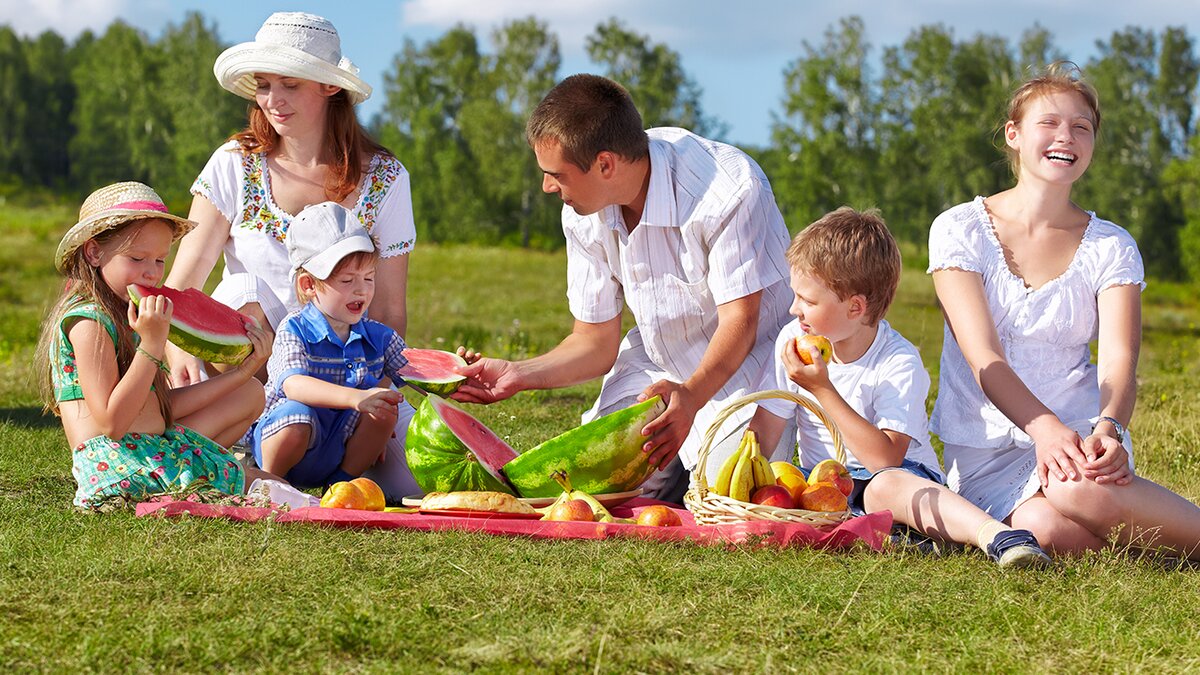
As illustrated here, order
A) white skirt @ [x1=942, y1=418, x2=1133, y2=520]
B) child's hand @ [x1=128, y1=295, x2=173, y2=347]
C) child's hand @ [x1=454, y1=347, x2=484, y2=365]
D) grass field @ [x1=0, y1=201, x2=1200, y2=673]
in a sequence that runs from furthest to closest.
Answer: child's hand @ [x1=454, y1=347, x2=484, y2=365], white skirt @ [x1=942, y1=418, x2=1133, y2=520], child's hand @ [x1=128, y1=295, x2=173, y2=347], grass field @ [x1=0, y1=201, x2=1200, y2=673]

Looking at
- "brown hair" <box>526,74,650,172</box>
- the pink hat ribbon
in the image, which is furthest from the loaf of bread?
the pink hat ribbon

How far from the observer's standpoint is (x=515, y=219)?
51.2 meters

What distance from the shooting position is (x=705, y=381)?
540cm

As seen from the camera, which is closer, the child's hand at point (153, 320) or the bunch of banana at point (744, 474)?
the bunch of banana at point (744, 474)

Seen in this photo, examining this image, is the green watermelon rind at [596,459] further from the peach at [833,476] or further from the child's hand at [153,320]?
the child's hand at [153,320]

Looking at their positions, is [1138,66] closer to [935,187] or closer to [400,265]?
[935,187]

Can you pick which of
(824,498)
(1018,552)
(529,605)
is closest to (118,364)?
(529,605)

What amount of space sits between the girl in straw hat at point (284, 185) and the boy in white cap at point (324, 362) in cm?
42

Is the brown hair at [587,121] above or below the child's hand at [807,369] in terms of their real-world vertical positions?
above

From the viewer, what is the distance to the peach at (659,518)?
15.7ft

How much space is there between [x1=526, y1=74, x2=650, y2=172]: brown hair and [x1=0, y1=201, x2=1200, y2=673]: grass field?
172cm

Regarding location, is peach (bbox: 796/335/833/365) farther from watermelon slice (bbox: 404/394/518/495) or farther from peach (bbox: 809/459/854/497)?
watermelon slice (bbox: 404/394/518/495)

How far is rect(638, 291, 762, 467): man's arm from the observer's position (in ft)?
17.3

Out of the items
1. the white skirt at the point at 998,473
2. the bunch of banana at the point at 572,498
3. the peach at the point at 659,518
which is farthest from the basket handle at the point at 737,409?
the white skirt at the point at 998,473
